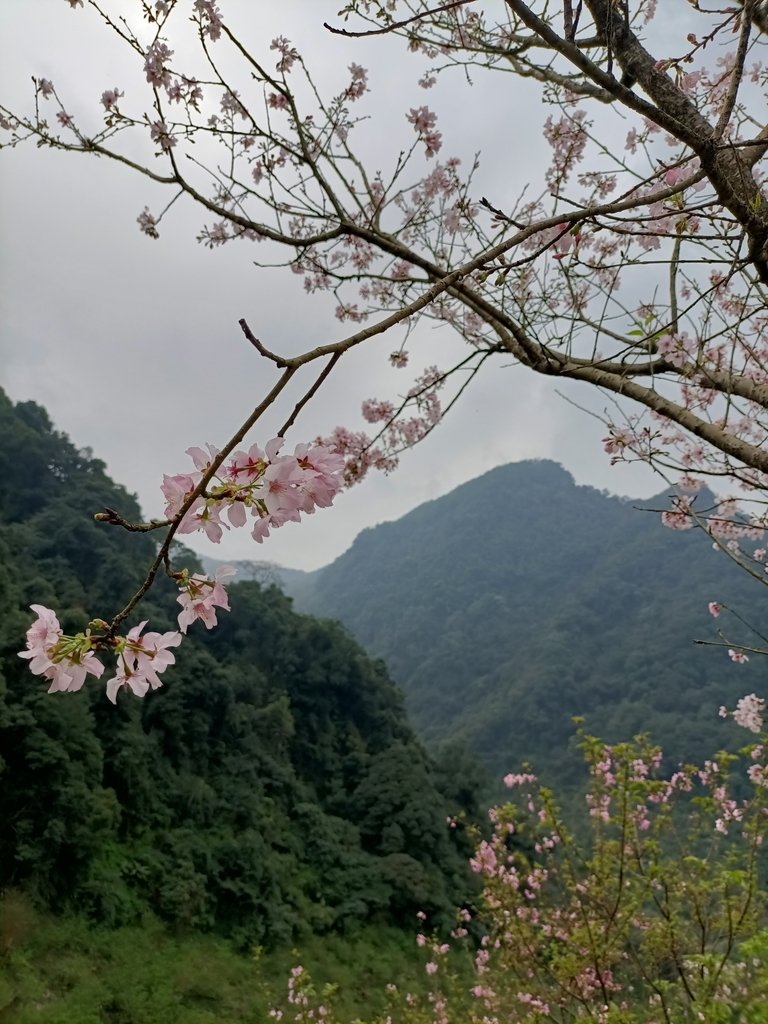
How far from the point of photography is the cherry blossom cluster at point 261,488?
0.71m

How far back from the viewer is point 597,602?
135ft

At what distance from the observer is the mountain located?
2888 centimetres

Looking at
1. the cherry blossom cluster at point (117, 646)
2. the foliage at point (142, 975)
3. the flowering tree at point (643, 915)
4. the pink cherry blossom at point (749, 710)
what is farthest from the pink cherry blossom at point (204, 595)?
the foliage at point (142, 975)

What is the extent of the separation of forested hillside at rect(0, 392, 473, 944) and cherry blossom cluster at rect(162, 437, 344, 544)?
26.5 ft

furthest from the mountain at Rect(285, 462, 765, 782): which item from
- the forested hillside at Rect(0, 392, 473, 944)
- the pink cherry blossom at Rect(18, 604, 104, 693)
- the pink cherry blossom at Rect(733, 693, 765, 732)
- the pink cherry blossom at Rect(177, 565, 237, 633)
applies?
the pink cherry blossom at Rect(18, 604, 104, 693)

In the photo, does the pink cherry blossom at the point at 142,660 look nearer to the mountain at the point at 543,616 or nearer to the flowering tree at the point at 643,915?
the flowering tree at the point at 643,915

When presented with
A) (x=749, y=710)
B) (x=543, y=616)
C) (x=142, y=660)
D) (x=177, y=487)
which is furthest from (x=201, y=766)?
(x=543, y=616)

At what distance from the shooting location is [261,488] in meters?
0.72

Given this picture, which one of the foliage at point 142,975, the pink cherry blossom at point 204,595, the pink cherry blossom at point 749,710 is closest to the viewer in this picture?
the pink cherry blossom at point 204,595

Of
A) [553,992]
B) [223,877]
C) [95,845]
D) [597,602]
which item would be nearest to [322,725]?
[223,877]

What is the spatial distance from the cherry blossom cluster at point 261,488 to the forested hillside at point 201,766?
26.5ft

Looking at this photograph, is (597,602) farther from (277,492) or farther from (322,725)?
(277,492)

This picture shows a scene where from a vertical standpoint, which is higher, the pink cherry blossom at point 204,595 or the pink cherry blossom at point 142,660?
the pink cherry blossom at point 204,595

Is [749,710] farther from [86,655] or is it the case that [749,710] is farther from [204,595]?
[86,655]
